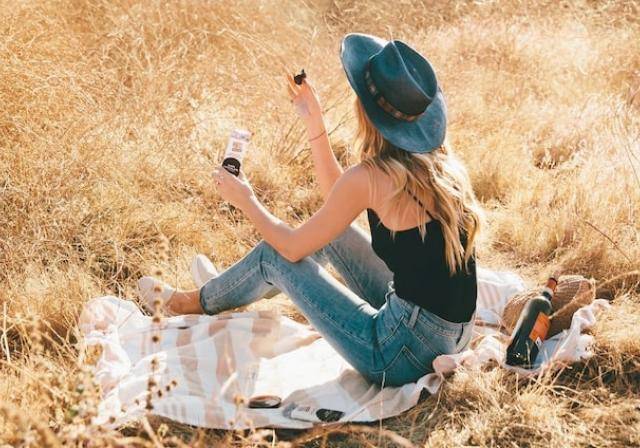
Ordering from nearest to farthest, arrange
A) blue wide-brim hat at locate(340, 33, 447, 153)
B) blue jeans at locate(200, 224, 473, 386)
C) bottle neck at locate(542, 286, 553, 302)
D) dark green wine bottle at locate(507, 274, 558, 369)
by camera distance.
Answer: blue wide-brim hat at locate(340, 33, 447, 153)
blue jeans at locate(200, 224, 473, 386)
dark green wine bottle at locate(507, 274, 558, 369)
bottle neck at locate(542, 286, 553, 302)

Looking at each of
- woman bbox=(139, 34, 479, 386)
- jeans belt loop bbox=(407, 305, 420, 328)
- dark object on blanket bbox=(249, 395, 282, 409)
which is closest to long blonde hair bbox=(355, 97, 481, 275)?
woman bbox=(139, 34, 479, 386)

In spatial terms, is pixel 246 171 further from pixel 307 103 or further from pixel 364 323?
pixel 364 323

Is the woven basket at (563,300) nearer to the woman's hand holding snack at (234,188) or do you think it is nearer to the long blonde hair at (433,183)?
the long blonde hair at (433,183)

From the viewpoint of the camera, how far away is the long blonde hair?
2.86m

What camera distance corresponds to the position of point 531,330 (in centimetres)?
323

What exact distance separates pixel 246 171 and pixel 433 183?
2157 millimetres

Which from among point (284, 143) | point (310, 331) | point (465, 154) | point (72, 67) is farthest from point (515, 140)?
point (72, 67)

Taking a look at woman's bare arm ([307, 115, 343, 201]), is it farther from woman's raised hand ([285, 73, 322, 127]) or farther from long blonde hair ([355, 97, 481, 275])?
long blonde hair ([355, 97, 481, 275])

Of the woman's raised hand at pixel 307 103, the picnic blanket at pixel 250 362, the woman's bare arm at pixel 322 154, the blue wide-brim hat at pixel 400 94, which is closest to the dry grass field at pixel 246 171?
the picnic blanket at pixel 250 362

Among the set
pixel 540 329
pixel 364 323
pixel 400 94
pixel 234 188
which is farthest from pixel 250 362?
pixel 400 94

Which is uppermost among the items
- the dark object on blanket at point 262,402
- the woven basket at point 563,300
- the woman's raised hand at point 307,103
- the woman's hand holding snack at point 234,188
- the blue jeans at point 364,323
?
the woman's raised hand at point 307,103

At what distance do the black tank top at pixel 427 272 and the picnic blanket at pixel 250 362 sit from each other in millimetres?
209

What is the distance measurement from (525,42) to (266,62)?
2.52 m

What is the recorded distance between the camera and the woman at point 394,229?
9.41ft
